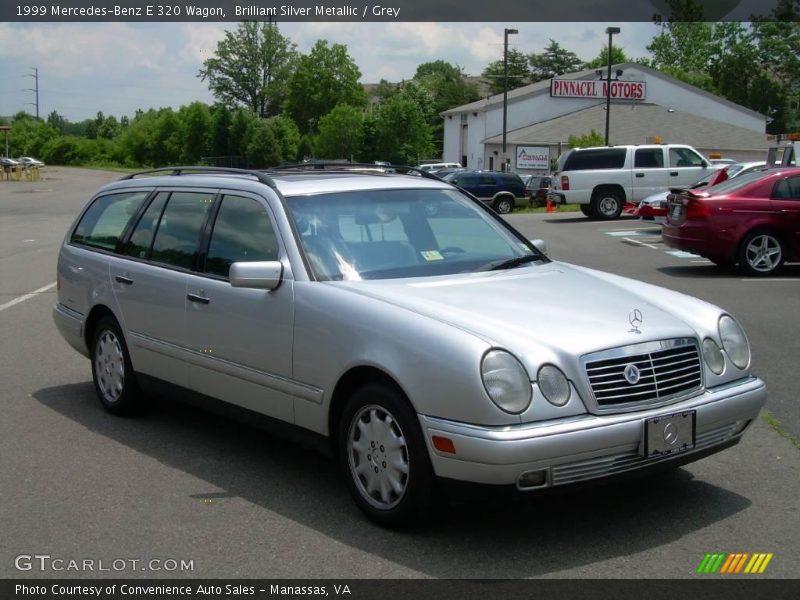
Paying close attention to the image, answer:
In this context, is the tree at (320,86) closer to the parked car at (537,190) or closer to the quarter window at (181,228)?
the parked car at (537,190)

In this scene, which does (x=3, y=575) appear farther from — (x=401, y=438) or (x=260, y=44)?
(x=260, y=44)

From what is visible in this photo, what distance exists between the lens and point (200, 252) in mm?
6246

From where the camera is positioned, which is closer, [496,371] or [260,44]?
[496,371]

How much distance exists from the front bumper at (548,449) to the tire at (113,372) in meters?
3.10

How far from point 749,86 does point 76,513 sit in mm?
104249

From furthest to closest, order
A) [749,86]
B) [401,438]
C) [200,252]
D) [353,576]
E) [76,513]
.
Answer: [749,86] < [200,252] < [76,513] < [401,438] < [353,576]

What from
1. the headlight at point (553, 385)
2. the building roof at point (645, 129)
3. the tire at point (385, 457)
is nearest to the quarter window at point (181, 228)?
the tire at point (385, 457)

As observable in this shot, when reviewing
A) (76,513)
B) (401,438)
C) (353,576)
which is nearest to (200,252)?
(76,513)

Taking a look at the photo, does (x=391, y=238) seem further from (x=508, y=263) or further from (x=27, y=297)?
(x=27, y=297)

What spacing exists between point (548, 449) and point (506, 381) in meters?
0.34

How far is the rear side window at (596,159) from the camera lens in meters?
28.6

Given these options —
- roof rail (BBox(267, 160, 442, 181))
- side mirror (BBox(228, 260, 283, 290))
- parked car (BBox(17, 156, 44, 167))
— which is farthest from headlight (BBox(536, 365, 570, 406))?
parked car (BBox(17, 156, 44, 167))

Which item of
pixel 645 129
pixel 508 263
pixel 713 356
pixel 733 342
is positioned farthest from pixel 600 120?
pixel 713 356

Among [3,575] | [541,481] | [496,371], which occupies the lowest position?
[3,575]
